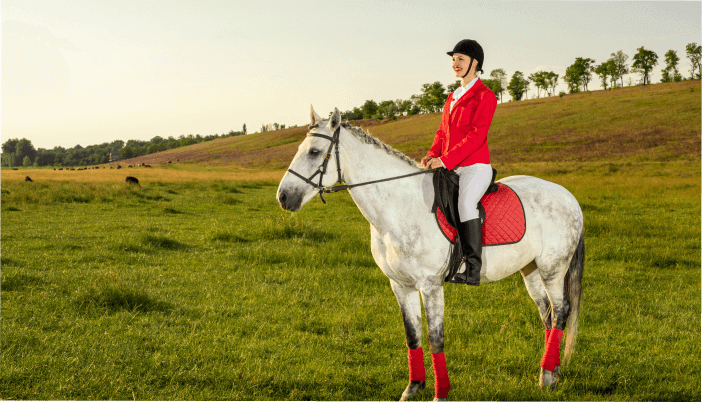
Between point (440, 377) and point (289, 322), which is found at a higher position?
point (440, 377)

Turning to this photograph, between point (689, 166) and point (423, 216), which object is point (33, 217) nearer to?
point (423, 216)

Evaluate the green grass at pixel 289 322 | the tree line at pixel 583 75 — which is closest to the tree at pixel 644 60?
the tree line at pixel 583 75

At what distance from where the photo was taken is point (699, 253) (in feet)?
38.5

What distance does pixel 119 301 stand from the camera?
23.4ft

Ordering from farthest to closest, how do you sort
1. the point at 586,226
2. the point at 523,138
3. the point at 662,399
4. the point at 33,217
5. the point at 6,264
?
the point at 523,138, the point at 33,217, the point at 586,226, the point at 6,264, the point at 662,399

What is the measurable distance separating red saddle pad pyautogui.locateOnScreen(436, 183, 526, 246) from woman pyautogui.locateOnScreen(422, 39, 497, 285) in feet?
0.81

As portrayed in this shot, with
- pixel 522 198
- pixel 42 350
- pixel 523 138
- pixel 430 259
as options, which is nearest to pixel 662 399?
pixel 522 198

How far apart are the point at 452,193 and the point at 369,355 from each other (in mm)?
2714

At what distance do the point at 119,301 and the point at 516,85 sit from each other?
382ft

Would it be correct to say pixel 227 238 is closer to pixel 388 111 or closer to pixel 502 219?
pixel 502 219

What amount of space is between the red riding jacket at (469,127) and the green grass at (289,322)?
270 cm

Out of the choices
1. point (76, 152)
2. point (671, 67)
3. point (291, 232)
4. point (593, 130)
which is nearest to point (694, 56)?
point (671, 67)

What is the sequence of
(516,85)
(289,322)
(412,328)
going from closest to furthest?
(412,328) < (289,322) < (516,85)

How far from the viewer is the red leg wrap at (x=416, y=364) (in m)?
4.62
